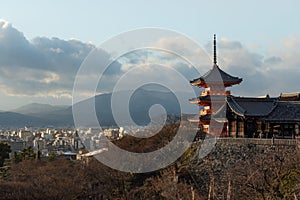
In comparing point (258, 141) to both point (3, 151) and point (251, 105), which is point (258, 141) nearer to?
point (251, 105)

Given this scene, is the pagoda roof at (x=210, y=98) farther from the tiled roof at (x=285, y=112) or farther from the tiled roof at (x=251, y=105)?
the tiled roof at (x=285, y=112)

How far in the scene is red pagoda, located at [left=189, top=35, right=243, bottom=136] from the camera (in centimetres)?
2191

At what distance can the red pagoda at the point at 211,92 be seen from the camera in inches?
863

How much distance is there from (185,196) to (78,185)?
4.27 metres

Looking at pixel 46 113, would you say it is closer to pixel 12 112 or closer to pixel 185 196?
pixel 12 112

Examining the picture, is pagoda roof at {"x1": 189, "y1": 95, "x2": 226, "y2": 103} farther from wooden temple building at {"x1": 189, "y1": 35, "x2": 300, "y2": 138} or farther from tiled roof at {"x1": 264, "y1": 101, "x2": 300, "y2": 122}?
tiled roof at {"x1": 264, "y1": 101, "x2": 300, "y2": 122}

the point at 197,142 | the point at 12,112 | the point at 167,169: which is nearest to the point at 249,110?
the point at 197,142

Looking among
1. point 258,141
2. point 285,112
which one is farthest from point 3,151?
point 285,112

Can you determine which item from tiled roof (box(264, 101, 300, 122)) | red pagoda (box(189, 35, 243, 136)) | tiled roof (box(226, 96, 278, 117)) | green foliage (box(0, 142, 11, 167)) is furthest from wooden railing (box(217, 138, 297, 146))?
green foliage (box(0, 142, 11, 167))

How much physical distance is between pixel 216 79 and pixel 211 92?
2.23 ft

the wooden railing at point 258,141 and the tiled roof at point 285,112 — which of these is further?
the tiled roof at point 285,112

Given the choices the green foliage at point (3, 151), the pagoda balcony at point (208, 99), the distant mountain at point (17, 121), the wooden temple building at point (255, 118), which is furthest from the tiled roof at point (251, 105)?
the distant mountain at point (17, 121)

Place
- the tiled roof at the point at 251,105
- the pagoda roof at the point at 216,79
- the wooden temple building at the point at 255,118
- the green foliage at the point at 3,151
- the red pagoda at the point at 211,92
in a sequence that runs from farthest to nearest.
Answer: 1. the green foliage at the point at 3,151
2. the pagoda roof at the point at 216,79
3. the red pagoda at the point at 211,92
4. the tiled roof at the point at 251,105
5. the wooden temple building at the point at 255,118

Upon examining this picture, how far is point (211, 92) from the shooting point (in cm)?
2259
